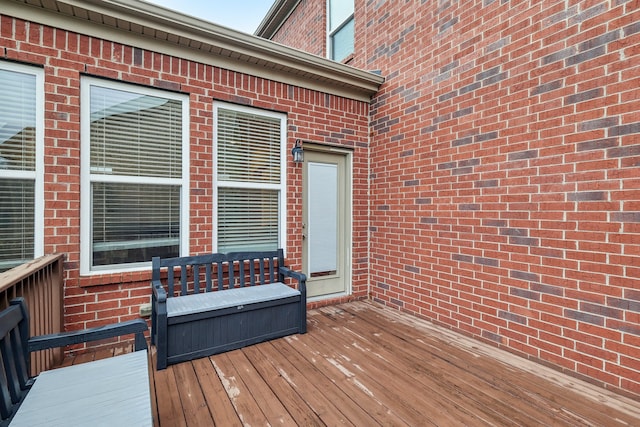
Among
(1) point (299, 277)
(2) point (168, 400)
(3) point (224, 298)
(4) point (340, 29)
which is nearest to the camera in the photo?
(2) point (168, 400)

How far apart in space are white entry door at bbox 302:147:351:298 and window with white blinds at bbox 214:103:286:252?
42 cm

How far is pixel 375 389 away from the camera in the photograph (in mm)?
2223

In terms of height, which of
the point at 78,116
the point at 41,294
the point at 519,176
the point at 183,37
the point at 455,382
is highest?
the point at 183,37

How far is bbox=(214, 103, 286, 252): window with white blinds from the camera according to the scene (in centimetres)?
339

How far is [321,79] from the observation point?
3.86 meters

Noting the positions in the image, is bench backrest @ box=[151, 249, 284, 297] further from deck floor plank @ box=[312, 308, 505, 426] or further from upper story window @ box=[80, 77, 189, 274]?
deck floor plank @ box=[312, 308, 505, 426]

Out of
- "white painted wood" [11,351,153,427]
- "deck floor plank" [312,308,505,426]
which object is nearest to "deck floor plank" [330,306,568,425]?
"deck floor plank" [312,308,505,426]

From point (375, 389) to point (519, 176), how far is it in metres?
2.13

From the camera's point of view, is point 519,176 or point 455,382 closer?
point 455,382

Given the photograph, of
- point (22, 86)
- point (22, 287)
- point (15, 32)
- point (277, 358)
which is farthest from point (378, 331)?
point (15, 32)

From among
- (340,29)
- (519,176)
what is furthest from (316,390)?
(340,29)

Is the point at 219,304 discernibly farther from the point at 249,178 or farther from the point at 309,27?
the point at 309,27

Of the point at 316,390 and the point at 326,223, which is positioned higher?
the point at 326,223

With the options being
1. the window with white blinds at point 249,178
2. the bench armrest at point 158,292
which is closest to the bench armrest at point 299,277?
the window with white blinds at point 249,178
